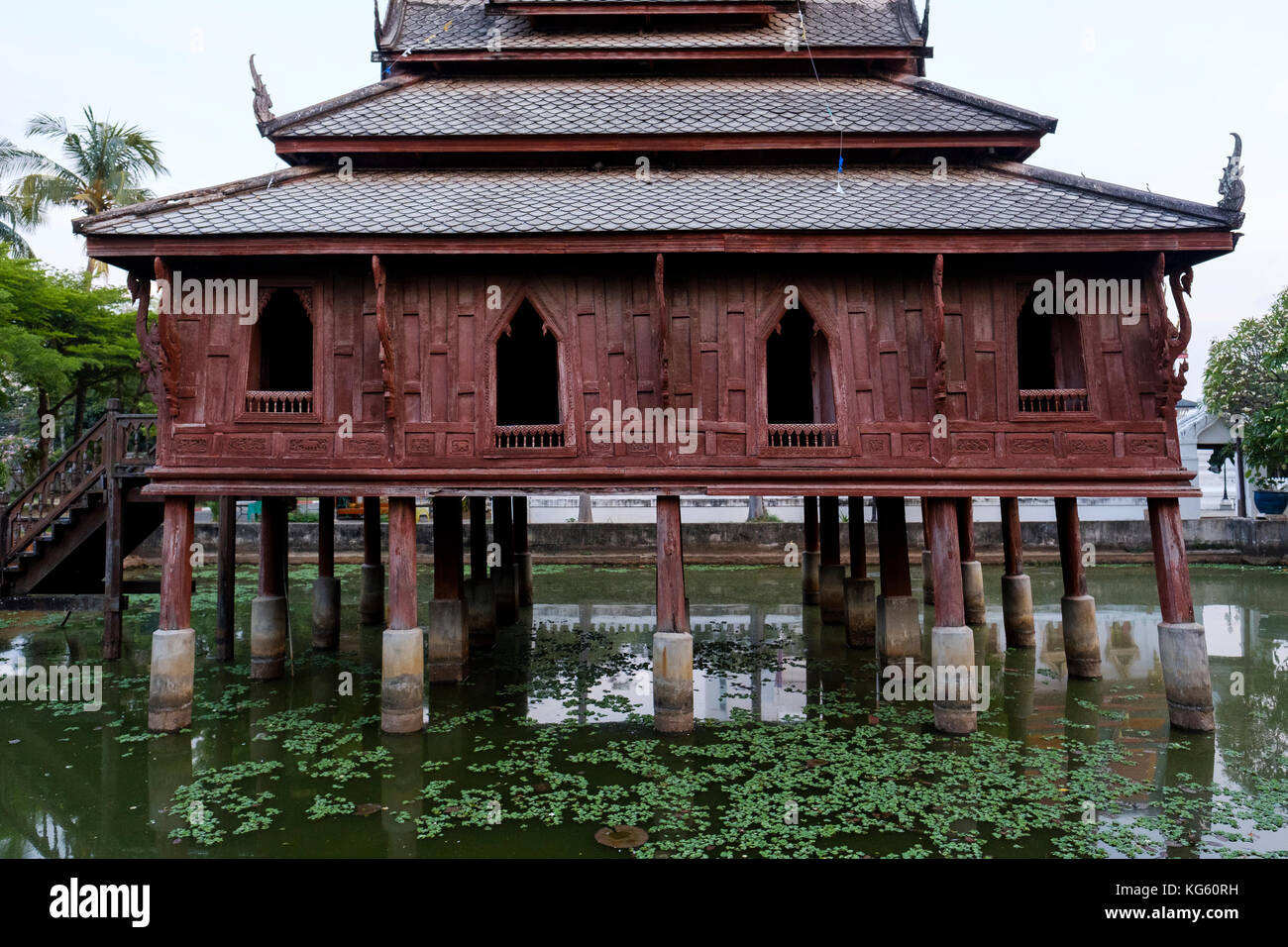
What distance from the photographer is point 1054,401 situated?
10.0 meters

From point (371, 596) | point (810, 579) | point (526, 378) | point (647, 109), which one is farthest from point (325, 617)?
point (810, 579)

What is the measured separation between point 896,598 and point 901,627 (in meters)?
0.48

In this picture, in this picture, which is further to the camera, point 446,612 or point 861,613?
point 861,613

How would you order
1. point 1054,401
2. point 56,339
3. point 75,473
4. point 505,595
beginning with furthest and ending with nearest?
1. point 56,339
2. point 505,595
3. point 75,473
4. point 1054,401

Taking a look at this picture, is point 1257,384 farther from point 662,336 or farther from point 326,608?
point 326,608

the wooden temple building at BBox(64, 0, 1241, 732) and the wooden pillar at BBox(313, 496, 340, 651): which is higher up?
the wooden temple building at BBox(64, 0, 1241, 732)

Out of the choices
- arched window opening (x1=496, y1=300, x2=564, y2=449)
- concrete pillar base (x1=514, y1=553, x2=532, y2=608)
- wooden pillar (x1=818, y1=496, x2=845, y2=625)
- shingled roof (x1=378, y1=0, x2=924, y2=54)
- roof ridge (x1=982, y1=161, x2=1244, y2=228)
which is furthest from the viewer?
concrete pillar base (x1=514, y1=553, x2=532, y2=608)

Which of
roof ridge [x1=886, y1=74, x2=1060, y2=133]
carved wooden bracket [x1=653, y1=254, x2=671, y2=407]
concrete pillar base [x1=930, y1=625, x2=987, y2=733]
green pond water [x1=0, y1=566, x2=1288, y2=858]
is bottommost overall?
green pond water [x1=0, y1=566, x2=1288, y2=858]

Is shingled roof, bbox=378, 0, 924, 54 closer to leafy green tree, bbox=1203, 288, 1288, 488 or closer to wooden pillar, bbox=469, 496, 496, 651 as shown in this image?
wooden pillar, bbox=469, 496, 496, 651

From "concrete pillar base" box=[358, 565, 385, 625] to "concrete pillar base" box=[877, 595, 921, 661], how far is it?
10.7 m

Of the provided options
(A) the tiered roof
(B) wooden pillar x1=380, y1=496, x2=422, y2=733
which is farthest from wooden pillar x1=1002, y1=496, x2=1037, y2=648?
(B) wooden pillar x1=380, y1=496, x2=422, y2=733

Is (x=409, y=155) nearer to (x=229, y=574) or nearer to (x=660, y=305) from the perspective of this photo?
(x=660, y=305)

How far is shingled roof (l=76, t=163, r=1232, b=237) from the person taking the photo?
929 cm

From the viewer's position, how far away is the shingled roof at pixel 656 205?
9289mm
